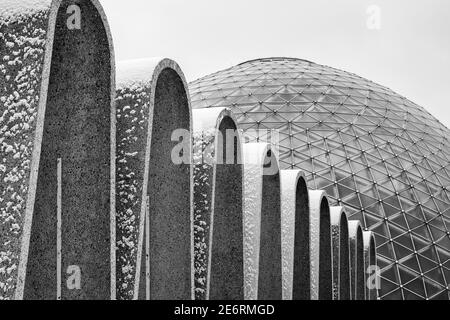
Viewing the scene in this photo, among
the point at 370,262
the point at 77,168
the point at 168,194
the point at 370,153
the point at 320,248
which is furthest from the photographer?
the point at 370,153

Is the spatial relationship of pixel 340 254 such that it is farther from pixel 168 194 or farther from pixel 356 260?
pixel 168 194

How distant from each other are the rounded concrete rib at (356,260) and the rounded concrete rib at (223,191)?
13.6 metres

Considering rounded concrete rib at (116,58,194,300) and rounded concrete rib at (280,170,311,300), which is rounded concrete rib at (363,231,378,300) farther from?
rounded concrete rib at (116,58,194,300)

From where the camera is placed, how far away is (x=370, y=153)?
35.9 meters

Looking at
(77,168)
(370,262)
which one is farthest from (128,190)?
(370,262)

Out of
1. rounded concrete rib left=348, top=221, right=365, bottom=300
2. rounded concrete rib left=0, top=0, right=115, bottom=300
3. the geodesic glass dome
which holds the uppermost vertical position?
the geodesic glass dome

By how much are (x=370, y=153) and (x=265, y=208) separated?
24.4 m

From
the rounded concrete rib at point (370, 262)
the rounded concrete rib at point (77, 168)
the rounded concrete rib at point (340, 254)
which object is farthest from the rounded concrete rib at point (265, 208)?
the rounded concrete rib at point (370, 262)

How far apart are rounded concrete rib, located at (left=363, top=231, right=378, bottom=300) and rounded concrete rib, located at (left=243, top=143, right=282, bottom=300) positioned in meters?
14.4

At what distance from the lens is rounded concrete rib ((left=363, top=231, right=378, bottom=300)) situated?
2731cm

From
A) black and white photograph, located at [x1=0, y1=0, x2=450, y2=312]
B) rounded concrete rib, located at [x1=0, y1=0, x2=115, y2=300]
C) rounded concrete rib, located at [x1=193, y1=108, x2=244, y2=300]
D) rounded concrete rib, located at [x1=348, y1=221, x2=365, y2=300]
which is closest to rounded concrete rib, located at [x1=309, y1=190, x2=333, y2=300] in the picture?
black and white photograph, located at [x1=0, y1=0, x2=450, y2=312]

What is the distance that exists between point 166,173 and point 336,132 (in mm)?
29919

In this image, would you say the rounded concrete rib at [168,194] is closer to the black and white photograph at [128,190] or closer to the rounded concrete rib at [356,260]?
the black and white photograph at [128,190]

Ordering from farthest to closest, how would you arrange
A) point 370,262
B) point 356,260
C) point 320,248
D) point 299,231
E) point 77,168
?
point 370,262 → point 356,260 → point 320,248 → point 299,231 → point 77,168
